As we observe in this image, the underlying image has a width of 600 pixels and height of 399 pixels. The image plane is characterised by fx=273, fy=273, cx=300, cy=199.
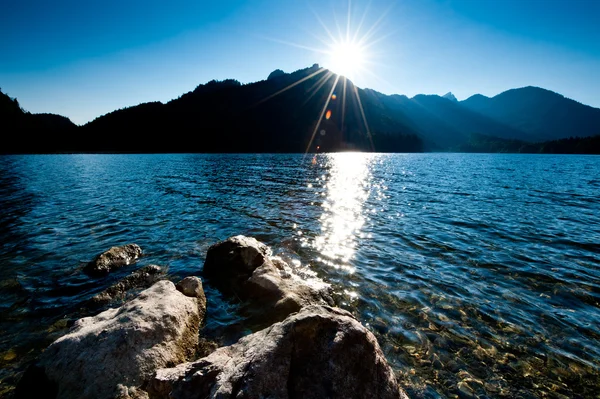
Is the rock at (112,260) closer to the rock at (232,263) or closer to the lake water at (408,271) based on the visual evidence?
the lake water at (408,271)

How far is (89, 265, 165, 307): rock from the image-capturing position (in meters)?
9.55

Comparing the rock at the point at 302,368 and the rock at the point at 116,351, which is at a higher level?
the rock at the point at 302,368

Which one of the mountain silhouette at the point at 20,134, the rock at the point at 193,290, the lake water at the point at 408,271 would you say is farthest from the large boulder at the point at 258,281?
the mountain silhouette at the point at 20,134

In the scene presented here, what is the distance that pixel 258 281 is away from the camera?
9.49 m

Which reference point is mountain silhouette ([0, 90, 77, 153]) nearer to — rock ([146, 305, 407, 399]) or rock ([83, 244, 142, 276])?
rock ([83, 244, 142, 276])

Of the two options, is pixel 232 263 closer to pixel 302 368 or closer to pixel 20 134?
pixel 302 368

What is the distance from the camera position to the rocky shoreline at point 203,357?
13.2 feet

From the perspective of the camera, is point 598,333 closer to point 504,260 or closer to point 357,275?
point 504,260

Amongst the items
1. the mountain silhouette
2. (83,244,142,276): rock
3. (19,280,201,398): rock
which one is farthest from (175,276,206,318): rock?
the mountain silhouette

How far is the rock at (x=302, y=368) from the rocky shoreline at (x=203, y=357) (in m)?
0.01

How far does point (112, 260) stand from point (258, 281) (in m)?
7.67

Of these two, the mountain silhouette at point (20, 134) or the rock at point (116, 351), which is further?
the mountain silhouette at point (20, 134)

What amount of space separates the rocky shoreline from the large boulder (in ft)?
0.23

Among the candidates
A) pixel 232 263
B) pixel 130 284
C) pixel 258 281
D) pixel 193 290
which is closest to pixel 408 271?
pixel 258 281
